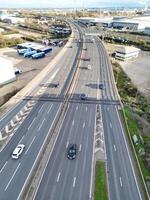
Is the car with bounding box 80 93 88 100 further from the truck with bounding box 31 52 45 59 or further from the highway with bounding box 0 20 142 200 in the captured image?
the truck with bounding box 31 52 45 59

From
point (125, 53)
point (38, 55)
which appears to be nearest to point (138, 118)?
point (125, 53)

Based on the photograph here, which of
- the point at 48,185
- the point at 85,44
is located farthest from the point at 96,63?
the point at 48,185

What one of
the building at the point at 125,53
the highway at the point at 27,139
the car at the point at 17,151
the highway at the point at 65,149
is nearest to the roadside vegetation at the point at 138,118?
the highway at the point at 65,149

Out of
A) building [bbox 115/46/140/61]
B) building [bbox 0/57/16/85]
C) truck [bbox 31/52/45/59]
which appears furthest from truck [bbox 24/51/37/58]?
building [bbox 115/46/140/61]

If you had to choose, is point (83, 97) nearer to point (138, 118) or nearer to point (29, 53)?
point (138, 118)

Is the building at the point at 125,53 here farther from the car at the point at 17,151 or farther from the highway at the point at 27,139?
the car at the point at 17,151

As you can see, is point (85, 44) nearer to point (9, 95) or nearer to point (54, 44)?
point (54, 44)
